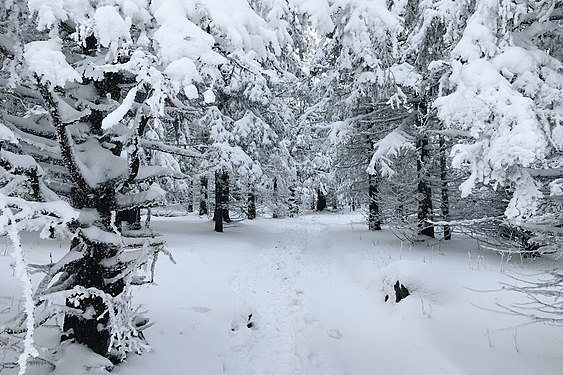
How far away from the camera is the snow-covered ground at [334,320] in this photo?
5.15m

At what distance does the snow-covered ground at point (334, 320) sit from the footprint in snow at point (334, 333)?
0.06 feet

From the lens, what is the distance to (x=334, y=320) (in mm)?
7203

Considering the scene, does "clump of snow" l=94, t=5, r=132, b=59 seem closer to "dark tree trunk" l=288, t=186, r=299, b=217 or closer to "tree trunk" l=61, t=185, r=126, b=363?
"tree trunk" l=61, t=185, r=126, b=363

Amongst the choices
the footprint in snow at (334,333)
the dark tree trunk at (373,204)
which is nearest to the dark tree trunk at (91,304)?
the footprint in snow at (334,333)

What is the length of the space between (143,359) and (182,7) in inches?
162

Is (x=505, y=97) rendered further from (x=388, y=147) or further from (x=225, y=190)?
(x=225, y=190)

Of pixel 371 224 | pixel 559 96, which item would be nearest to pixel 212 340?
pixel 559 96

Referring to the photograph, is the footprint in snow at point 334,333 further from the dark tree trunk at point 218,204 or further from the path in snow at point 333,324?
the dark tree trunk at point 218,204

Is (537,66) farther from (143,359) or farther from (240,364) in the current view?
(143,359)

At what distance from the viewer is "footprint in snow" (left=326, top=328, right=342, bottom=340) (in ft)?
21.3

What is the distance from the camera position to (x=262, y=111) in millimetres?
17188

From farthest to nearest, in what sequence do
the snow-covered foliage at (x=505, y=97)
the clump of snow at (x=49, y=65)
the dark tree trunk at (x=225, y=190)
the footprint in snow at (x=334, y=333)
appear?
the dark tree trunk at (x=225, y=190), the footprint in snow at (x=334, y=333), the snow-covered foliage at (x=505, y=97), the clump of snow at (x=49, y=65)

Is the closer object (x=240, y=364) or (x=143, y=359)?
(x=143, y=359)

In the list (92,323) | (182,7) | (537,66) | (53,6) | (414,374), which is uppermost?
(537,66)
